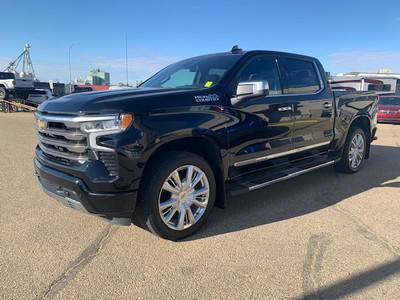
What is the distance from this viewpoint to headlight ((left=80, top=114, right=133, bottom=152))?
262 cm

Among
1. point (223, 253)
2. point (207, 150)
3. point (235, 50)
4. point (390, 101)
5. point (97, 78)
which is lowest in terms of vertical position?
point (223, 253)

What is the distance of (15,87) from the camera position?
2052 centimetres

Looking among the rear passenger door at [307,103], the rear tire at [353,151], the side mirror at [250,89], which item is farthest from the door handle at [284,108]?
the rear tire at [353,151]

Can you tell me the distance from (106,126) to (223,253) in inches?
61.1

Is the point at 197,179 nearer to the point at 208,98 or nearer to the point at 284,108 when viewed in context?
the point at 208,98

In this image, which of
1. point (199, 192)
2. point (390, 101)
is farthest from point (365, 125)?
point (390, 101)

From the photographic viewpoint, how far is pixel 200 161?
10.2 ft

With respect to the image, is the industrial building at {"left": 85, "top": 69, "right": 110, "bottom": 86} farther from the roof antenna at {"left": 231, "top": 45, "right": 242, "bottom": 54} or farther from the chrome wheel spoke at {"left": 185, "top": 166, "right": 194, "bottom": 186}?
the chrome wheel spoke at {"left": 185, "top": 166, "right": 194, "bottom": 186}

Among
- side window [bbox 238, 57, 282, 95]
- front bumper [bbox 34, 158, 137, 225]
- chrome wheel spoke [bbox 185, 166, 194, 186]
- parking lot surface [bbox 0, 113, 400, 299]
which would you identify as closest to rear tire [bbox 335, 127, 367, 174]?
parking lot surface [bbox 0, 113, 400, 299]

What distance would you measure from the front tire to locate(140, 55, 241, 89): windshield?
0.99 meters

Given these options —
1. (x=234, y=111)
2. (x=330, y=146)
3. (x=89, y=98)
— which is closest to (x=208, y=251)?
(x=234, y=111)

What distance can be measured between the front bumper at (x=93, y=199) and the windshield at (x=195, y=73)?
5.14ft

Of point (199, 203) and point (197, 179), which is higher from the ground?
point (197, 179)

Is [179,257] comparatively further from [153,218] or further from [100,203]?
[100,203]
